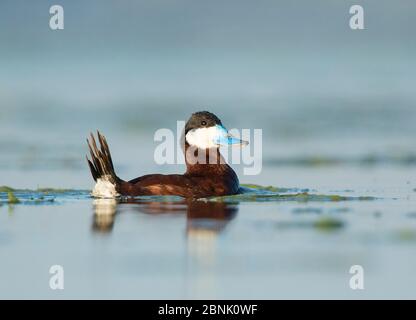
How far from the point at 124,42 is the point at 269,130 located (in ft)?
30.2

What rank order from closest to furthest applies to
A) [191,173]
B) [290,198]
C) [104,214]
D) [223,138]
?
[104,214] < [290,198] < [191,173] < [223,138]

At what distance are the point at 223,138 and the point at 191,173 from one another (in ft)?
2.07

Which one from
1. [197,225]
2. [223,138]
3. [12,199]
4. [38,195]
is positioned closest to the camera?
[197,225]

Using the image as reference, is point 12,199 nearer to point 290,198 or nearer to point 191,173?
point 191,173

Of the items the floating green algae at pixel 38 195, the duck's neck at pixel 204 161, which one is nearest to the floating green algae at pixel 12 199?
the floating green algae at pixel 38 195

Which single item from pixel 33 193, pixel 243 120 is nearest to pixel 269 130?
pixel 243 120

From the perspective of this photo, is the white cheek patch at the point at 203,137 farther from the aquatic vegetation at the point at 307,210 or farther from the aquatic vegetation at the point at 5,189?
the aquatic vegetation at the point at 5,189

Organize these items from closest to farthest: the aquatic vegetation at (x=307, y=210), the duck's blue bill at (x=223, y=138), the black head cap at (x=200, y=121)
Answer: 1. the aquatic vegetation at (x=307, y=210)
2. the black head cap at (x=200, y=121)
3. the duck's blue bill at (x=223, y=138)

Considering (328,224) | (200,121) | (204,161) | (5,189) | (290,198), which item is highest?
(200,121)

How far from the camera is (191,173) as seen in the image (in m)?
13.5

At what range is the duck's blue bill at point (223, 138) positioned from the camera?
13688 millimetres

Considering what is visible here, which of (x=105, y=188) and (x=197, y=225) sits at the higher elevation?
(x=105, y=188)

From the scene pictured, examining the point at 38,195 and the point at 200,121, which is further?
the point at 200,121

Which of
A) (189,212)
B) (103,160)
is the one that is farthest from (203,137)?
(189,212)
